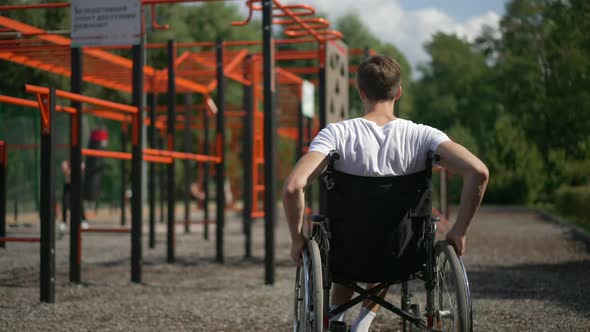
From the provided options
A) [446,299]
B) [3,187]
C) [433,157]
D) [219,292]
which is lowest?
[219,292]

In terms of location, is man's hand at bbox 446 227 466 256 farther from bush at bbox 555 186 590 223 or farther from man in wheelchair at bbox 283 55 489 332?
bush at bbox 555 186 590 223

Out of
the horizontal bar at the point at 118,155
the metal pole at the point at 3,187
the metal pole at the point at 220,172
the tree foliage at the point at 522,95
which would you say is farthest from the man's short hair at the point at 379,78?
the metal pole at the point at 3,187

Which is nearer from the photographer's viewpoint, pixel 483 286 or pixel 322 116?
pixel 483 286

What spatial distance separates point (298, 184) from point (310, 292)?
453 millimetres

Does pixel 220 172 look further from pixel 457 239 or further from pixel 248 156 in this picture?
pixel 457 239

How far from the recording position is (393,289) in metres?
7.55

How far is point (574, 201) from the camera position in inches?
688

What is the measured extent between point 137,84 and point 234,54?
6648mm

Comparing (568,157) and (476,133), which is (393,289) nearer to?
(568,157)

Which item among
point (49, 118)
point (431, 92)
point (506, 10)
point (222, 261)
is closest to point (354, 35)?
point (431, 92)

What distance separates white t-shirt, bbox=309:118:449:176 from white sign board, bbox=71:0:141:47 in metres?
3.98

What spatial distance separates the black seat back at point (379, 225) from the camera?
354 cm

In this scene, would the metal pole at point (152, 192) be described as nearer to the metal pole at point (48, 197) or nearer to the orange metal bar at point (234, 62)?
the orange metal bar at point (234, 62)

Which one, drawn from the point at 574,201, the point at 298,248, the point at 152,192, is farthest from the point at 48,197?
the point at 574,201
